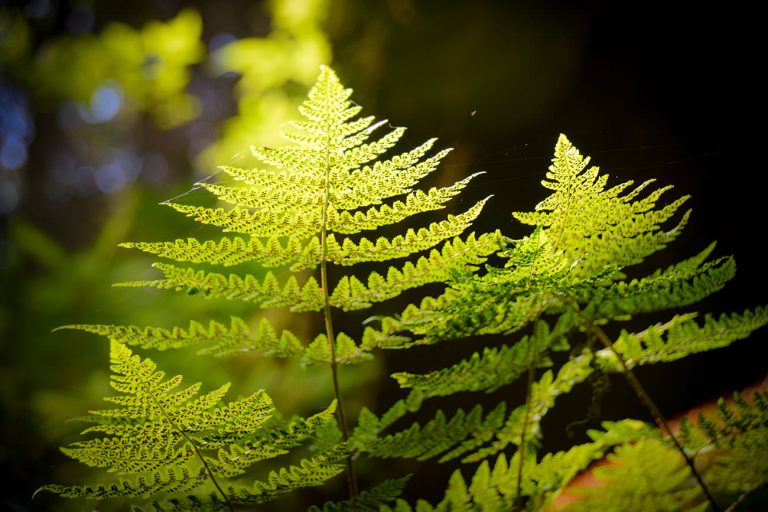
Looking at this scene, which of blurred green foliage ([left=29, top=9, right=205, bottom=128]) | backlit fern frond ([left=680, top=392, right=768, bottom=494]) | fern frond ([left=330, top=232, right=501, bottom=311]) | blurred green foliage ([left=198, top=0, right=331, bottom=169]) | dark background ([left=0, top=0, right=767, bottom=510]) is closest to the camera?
backlit fern frond ([left=680, top=392, right=768, bottom=494])

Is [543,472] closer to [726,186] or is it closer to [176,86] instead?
[726,186]

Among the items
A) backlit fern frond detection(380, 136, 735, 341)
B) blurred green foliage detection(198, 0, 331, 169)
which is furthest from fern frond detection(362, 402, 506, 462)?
blurred green foliage detection(198, 0, 331, 169)

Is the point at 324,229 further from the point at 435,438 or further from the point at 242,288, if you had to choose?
the point at 435,438

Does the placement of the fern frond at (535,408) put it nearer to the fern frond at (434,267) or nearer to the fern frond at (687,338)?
the fern frond at (687,338)

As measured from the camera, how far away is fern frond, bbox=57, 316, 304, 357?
51 centimetres

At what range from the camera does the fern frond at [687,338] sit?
54 cm

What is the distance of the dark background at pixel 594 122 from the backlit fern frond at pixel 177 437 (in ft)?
3.27

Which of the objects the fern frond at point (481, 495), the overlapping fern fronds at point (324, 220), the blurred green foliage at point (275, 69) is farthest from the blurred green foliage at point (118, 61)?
the fern frond at point (481, 495)

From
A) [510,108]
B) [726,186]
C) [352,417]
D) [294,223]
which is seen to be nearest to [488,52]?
[510,108]

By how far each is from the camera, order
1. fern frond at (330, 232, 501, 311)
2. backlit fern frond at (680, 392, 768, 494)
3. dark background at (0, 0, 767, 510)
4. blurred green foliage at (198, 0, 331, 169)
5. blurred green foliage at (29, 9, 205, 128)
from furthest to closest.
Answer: blurred green foliage at (29, 9, 205, 128), blurred green foliage at (198, 0, 331, 169), dark background at (0, 0, 767, 510), fern frond at (330, 232, 501, 311), backlit fern frond at (680, 392, 768, 494)

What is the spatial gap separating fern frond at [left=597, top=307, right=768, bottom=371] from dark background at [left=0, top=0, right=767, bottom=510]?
2.79 feet

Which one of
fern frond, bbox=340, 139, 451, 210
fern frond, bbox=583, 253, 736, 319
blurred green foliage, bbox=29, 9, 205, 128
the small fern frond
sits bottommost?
fern frond, bbox=583, 253, 736, 319

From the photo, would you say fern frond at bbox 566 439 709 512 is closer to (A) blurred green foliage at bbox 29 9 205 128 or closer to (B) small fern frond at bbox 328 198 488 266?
(B) small fern frond at bbox 328 198 488 266

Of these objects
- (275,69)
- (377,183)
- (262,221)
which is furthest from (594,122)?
(275,69)
